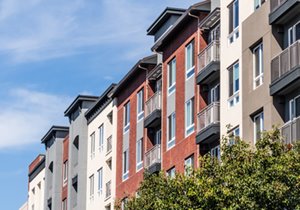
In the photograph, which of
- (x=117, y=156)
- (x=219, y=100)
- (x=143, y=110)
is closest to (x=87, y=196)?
Answer: (x=117, y=156)

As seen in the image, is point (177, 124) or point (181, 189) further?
point (177, 124)

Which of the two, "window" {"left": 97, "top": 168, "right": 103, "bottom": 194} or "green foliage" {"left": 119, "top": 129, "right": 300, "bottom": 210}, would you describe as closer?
"green foliage" {"left": 119, "top": 129, "right": 300, "bottom": 210}

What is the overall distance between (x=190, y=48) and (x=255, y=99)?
10309 mm

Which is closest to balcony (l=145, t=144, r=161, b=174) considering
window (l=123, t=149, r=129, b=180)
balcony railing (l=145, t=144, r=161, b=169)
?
balcony railing (l=145, t=144, r=161, b=169)

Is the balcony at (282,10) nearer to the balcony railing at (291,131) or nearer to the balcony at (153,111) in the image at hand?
the balcony railing at (291,131)

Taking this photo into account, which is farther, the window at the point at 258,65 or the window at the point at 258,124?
the window at the point at 258,65

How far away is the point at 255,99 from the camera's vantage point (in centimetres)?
4162

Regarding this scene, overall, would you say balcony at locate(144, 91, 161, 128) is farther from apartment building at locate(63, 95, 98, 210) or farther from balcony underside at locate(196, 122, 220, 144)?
apartment building at locate(63, 95, 98, 210)

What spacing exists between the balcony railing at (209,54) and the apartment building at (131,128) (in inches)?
388

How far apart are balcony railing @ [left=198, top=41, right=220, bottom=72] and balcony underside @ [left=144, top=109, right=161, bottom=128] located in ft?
23.7

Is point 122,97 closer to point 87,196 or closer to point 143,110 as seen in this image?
point 143,110

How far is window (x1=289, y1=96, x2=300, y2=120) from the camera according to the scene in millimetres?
38469

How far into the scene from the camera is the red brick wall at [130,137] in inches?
2352

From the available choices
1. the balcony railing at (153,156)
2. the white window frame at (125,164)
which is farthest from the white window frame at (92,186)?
the balcony railing at (153,156)
